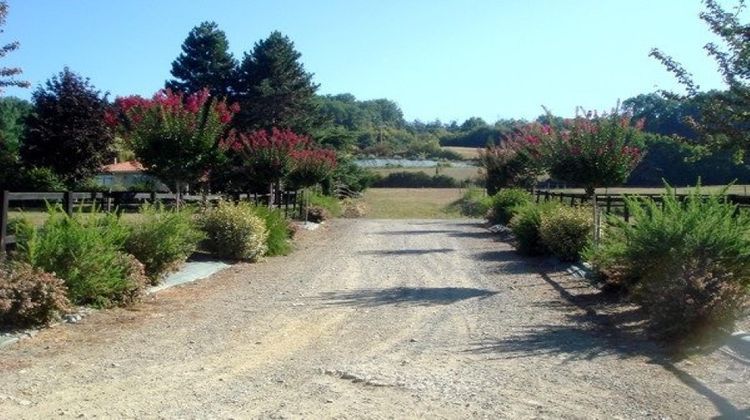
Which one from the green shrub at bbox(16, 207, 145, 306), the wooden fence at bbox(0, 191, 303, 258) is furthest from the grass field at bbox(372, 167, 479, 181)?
the green shrub at bbox(16, 207, 145, 306)

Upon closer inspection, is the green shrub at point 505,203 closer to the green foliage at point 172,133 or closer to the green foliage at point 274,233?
the green foliage at point 274,233

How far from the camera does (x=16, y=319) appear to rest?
916 centimetres

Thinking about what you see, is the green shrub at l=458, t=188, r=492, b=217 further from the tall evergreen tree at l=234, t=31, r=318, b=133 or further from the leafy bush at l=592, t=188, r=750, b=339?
the leafy bush at l=592, t=188, r=750, b=339

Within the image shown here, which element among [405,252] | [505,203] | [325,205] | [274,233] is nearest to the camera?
[274,233]

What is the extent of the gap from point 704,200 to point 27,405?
387 inches

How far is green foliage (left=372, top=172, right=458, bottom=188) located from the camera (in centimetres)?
8388

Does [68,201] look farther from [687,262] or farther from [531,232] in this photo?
[531,232]

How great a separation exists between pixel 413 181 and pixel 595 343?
7758 cm

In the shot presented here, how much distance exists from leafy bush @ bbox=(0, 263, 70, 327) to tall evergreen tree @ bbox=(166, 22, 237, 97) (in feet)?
152

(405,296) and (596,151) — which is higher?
(596,151)

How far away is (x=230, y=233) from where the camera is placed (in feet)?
60.1

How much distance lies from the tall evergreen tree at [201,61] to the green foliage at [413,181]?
30.4 m

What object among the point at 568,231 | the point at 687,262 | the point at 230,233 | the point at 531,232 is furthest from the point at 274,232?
the point at 687,262

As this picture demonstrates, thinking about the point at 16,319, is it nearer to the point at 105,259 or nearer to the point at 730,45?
the point at 105,259
